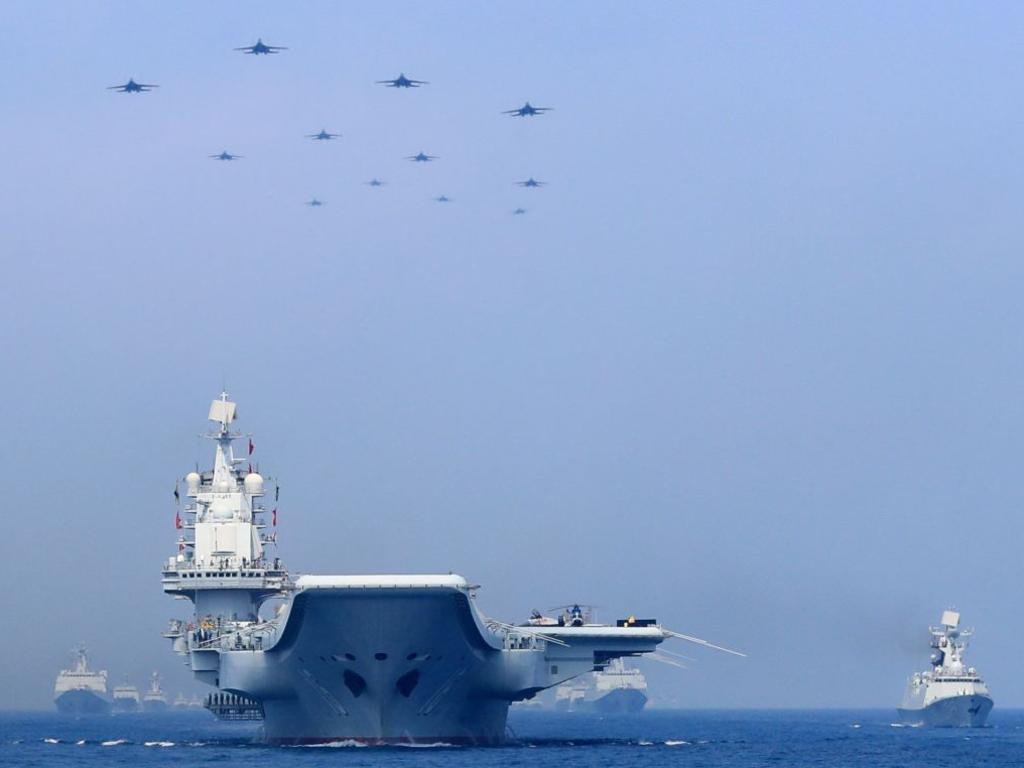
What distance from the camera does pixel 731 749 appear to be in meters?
77.8

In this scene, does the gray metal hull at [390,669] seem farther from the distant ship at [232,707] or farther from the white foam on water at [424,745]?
the distant ship at [232,707]

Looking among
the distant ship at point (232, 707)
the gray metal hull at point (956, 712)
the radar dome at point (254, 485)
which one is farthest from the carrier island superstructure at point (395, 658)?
the gray metal hull at point (956, 712)

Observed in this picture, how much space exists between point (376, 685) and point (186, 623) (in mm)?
19695

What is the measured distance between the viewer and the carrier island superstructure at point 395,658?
6009 centimetres

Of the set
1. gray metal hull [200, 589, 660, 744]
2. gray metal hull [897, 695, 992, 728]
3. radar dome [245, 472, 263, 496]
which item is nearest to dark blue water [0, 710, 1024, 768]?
gray metal hull [200, 589, 660, 744]

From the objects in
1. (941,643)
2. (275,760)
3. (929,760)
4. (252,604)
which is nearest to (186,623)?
(252,604)

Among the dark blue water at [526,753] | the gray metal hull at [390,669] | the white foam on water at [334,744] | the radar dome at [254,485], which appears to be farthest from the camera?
the radar dome at [254,485]

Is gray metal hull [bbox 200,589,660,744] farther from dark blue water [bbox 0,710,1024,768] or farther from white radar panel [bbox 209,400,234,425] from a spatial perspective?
white radar panel [bbox 209,400,234,425]

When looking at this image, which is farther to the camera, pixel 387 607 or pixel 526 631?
pixel 526 631

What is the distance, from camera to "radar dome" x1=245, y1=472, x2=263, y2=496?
279 feet

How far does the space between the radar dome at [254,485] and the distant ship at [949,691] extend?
48.2m

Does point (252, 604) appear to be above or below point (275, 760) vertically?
above

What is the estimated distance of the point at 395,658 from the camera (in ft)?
204

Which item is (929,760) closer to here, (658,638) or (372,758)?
(658,638)
